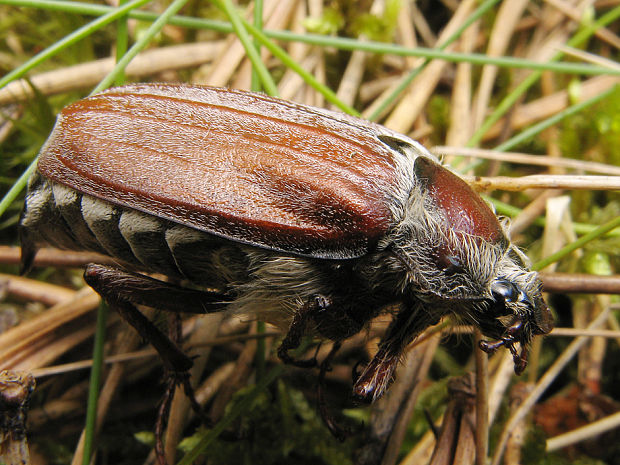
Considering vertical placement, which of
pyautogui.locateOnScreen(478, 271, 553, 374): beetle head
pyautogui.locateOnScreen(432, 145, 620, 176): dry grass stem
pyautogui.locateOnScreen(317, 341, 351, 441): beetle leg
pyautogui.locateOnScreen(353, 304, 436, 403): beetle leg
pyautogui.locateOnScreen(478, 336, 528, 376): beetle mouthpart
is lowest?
pyautogui.locateOnScreen(317, 341, 351, 441): beetle leg

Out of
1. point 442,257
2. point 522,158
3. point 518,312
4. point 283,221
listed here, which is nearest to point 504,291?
point 518,312

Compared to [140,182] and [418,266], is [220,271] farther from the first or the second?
[418,266]

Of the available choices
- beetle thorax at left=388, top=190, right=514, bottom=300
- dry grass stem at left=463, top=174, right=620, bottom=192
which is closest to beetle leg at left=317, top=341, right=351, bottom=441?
beetle thorax at left=388, top=190, right=514, bottom=300

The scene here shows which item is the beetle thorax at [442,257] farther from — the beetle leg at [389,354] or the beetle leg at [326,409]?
the beetle leg at [326,409]

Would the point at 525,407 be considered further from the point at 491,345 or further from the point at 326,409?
the point at 326,409

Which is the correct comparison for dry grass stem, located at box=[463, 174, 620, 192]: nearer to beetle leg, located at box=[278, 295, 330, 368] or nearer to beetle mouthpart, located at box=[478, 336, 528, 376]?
beetle mouthpart, located at box=[478, 336, 528, 376]

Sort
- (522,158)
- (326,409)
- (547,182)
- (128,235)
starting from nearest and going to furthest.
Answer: (128,235)
(326,409)
(547,182)
(522,158)

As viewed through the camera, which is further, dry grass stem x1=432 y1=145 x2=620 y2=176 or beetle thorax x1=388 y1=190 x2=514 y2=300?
dry grass stem x1=432 y1=145 x2=620 y2=176

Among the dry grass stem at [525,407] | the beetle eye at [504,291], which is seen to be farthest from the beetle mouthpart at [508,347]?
the dry grass stem at [525,407]
